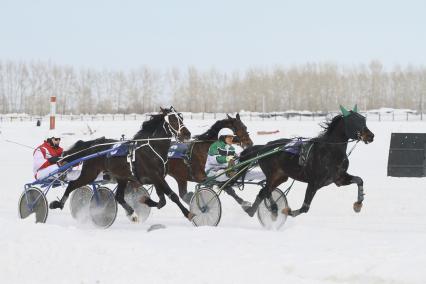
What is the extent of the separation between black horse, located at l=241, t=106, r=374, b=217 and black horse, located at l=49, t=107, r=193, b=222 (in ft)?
5.13

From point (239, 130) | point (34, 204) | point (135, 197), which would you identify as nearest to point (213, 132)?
point (239, 130)

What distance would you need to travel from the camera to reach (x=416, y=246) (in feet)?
25.0

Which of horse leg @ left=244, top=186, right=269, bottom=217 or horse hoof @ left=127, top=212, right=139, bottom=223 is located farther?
horse hoof @ left=127, top=212, right=139, bottom=223

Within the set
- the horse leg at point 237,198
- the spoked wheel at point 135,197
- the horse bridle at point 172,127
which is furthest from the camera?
the spoked wheel at point 135,197

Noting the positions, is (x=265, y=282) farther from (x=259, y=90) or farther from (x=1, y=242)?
(x=259, y=90)

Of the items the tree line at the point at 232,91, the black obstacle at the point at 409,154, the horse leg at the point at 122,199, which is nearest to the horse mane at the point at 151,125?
the horse leg at the point at 122,199

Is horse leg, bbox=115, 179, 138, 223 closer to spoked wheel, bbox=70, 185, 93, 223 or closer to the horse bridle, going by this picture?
spoked wheel, bbox=70, 185, 93, 223

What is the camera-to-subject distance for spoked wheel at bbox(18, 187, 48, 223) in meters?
11.9

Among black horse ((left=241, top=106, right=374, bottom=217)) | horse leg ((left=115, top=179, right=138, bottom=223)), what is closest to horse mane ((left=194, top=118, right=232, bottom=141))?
horse leg ((left=115, top=179, right=138, bottom=223))

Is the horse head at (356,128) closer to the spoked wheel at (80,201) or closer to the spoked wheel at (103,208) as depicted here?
the spoked wheel at (103,208)

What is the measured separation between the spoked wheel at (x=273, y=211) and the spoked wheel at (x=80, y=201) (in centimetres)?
301

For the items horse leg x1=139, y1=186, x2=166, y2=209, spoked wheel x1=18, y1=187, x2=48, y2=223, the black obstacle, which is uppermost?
the black obstacle

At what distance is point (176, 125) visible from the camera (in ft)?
37.5

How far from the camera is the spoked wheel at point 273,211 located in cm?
1109
